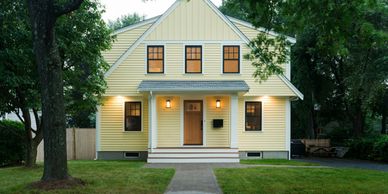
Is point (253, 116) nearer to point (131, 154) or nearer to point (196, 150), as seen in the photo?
point (196, 150)

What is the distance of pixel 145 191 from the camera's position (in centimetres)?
915

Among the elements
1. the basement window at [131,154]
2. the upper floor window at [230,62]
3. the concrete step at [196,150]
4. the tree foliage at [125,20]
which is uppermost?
A: the tree foliage at [125,20]

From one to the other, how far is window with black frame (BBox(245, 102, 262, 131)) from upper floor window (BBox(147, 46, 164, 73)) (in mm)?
4437

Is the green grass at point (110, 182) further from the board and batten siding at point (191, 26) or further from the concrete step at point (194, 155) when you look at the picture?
the board and batten siding at point (191, 26)

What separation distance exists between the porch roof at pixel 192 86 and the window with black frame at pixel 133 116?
1.43 meters

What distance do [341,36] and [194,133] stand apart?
11210 mm

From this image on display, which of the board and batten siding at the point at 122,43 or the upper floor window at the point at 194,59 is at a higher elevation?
the board and batten siding at the point at 122,43

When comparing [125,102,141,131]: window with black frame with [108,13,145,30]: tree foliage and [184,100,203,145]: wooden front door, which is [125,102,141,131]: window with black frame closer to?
[184,100,203,145]: wooden front door

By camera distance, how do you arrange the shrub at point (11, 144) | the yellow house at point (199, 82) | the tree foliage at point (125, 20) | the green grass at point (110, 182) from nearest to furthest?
the green grass at point (110, 182) → the shrub at point (11, 144) → the yellow house at point (199, 82) → the tree foliage at point (125, 20)

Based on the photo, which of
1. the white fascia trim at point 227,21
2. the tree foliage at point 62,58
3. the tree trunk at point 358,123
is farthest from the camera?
the tree trunk at point 358,123

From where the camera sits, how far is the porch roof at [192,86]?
710 inches

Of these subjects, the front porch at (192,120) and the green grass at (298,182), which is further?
the front porch at (192,120)

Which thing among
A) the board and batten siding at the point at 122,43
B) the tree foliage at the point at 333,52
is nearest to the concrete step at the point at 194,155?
the tree foliage at the point at 333,52

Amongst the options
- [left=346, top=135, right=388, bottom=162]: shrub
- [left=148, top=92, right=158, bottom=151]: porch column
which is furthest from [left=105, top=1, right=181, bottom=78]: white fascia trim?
[left=346, top=135, right=388, bottom=162]: shrub
